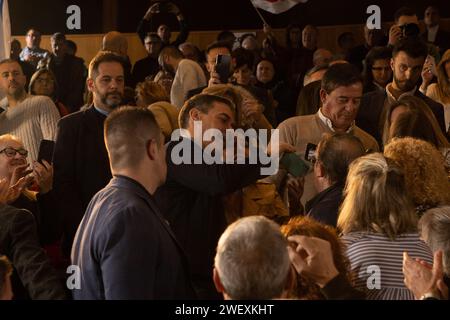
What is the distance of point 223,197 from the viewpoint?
13.3 ft

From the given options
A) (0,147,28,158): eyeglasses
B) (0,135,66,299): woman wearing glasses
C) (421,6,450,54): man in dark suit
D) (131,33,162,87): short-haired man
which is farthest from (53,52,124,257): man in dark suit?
(421,6,450,54): man in dark suit

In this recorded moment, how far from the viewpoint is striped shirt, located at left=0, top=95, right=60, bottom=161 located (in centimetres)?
622

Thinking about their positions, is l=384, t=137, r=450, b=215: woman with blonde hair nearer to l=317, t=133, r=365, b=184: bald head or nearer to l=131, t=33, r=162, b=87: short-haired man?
l=317, t=133, r=365, b=184: bald head

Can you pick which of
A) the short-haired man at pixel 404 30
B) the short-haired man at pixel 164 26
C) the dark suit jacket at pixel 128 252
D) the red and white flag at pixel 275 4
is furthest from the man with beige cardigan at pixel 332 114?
the red and white flag at pixel 275 4

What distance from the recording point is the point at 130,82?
861 centimetres

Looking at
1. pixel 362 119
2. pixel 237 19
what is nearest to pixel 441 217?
pixel 362 119

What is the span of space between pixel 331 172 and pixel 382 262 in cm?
77

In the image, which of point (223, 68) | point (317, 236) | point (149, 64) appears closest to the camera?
point (317, 236)

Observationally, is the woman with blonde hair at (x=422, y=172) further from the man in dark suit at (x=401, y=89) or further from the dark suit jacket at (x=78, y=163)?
the man in dark suit at (x=401, y=89)

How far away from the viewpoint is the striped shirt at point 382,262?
3.30 meters

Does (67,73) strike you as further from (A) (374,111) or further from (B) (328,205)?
(B) (328,205)

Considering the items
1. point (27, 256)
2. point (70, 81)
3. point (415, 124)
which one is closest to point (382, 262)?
point (27, 256)

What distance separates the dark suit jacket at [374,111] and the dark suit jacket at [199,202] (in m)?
2.27

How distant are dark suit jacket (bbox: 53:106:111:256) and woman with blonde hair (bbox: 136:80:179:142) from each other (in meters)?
0.56
